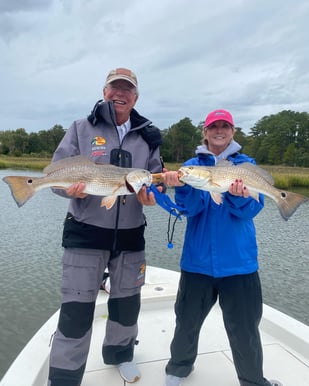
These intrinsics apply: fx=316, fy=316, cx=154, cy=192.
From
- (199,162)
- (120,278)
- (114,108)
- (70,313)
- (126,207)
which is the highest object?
(114,108)

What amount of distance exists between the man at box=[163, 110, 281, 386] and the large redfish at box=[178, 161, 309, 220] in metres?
0.09

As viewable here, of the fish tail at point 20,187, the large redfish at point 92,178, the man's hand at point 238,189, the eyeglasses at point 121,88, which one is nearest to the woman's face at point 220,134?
the man's hand at point 238,189

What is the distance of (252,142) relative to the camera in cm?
8425

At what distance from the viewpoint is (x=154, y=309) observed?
4977 millimetres

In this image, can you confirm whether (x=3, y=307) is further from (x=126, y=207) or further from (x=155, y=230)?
(x=155, y=230)

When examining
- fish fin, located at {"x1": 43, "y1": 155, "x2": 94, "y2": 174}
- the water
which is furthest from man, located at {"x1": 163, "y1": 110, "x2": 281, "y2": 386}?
the water

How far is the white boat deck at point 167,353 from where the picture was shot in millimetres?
3322

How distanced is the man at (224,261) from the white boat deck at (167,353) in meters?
0.47

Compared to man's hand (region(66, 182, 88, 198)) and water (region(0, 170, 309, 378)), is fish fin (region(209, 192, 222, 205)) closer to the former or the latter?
man's hand (region(66, 182, 88, 198))

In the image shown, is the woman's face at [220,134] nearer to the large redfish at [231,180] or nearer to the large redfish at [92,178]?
the large redfish at [231,180]

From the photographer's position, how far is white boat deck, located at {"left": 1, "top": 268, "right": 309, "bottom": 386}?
3.32m

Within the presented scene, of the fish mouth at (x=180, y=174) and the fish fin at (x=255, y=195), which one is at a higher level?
the fish mouth at (x=180, y=174)

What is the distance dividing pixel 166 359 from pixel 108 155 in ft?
8.21

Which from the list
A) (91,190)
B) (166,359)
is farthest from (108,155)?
(166,359)
